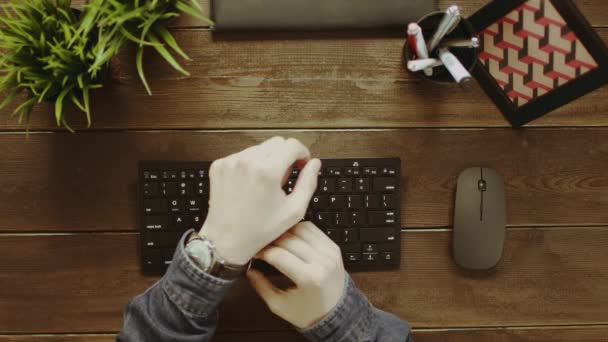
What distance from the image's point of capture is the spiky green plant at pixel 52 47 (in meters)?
0.74

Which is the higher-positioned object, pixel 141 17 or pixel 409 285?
pixel 141 17

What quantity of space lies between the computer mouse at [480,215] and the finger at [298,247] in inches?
11.8

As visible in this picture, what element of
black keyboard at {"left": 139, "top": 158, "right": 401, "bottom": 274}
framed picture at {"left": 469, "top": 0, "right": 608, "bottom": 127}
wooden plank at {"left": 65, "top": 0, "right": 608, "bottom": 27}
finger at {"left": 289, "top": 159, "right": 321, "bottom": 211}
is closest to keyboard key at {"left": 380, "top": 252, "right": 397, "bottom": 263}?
black keyboard at {"left": 139, "top": 158, "right": 401, "bottom": 274}

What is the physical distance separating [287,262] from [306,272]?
0.03 m

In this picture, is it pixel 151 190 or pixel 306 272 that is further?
pixel 151 190

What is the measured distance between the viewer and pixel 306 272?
72 centimetres

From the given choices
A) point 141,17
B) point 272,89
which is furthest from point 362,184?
point 141,17

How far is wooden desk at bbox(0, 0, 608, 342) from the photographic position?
892 mm

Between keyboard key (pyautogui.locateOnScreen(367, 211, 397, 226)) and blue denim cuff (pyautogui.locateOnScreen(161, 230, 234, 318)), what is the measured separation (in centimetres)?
29

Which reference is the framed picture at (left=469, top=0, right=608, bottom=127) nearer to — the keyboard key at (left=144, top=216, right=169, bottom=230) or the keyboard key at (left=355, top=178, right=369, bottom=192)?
the keyboard key at (left=355, top=178, right=369, bottom=192)

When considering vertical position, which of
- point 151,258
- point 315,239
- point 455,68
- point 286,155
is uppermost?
point 455,68

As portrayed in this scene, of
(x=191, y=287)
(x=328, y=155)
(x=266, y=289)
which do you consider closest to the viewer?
(x=191, y=287)

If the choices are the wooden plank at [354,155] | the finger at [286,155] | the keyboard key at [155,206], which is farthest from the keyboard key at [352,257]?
the keyboard key at [155,206]

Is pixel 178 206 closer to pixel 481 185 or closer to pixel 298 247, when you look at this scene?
pixel 298 247
